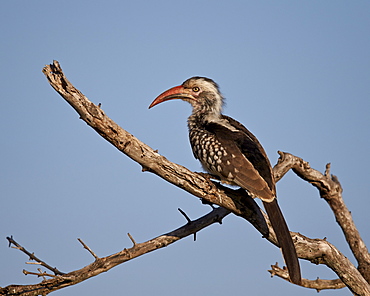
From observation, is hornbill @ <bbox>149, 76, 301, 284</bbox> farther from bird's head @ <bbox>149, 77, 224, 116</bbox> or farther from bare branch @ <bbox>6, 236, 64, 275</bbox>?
bare branch @ <bbox>6, 236, 64, 275</bbox>

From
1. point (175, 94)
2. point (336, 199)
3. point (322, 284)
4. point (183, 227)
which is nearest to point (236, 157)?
point (183, 227)

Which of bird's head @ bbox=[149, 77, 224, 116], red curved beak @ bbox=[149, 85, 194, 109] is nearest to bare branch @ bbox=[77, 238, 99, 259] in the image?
bird's head @ bbox=[149, 77, 224, 116]

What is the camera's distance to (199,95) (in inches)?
233

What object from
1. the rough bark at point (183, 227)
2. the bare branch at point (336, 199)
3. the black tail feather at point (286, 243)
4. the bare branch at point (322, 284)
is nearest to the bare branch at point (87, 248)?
the rough bark at point (183, 227)

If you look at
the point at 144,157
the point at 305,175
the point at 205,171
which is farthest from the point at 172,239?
the point at 305,175

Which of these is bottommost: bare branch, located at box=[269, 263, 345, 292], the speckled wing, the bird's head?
bare branch, located at box=[269, 263, 345, 292]

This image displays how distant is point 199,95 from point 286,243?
220cm

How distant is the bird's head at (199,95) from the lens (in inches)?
229

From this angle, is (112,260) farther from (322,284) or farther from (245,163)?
(322,284)

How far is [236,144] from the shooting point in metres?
4.89

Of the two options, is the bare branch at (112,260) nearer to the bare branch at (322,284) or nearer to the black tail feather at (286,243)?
the black tail feather at (286,243)

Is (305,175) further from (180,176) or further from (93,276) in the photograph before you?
(93,276)

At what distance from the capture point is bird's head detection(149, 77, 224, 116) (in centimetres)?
583

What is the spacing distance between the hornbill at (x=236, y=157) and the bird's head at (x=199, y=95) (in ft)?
0.04
